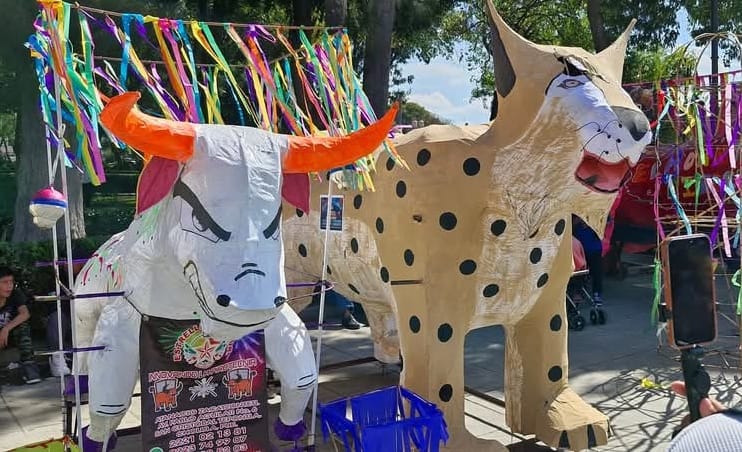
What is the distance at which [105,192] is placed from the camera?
2239 centimetres

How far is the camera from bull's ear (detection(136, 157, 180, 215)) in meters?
2.99

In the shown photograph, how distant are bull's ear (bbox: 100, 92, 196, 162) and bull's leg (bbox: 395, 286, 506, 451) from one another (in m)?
1.72

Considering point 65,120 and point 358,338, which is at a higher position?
point 65,120

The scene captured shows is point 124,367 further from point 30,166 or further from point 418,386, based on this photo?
point 30,166

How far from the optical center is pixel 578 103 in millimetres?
3607

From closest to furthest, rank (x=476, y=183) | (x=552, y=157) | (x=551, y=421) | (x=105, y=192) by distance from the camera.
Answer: (x=552, y=157)
(x=476, y=183)
(x=551, y=421)
(x=105, y=192)

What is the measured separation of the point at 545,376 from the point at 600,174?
4.79ft

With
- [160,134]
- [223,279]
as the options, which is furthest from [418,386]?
[160,134]

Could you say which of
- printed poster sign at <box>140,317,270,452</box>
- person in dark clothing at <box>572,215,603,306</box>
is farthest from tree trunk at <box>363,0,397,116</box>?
printed poster sign at <box>140,317,270,452</box>

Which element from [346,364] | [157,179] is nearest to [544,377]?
[346,364]

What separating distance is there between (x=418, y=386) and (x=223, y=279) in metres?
1.80

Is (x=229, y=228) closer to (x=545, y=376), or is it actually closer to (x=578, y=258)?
(x=545, y=376)

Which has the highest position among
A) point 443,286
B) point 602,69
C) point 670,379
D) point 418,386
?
point 602,69

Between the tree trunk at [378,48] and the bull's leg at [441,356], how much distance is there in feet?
18.4
